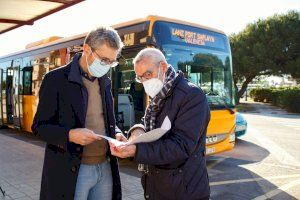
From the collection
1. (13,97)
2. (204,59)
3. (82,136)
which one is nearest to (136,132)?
(82,136)

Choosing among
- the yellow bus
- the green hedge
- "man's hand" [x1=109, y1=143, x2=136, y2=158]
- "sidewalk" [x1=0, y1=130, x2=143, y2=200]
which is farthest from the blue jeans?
the green hedge

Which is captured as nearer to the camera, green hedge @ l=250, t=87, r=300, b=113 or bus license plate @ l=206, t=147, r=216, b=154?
bus license plate @ l=206, t=147, r=216, b=154

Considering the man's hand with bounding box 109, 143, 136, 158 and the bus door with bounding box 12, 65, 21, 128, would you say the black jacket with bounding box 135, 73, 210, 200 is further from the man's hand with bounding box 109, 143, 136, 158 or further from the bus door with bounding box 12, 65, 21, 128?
the bus door with bounding box 12, 65, 21, 128

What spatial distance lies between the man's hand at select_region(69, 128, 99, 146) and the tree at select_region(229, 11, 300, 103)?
3091 cm

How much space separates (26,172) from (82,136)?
5123mm

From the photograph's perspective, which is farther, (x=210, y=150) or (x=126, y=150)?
(x=210, y=150)

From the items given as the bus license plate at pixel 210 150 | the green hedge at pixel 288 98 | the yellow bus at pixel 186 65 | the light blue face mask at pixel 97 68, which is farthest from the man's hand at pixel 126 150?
the green hedge at pixel 288 98

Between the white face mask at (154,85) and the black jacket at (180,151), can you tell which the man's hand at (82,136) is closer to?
the black jacket at (180,151)

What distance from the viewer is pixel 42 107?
8.29ft

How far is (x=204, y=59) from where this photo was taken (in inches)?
310

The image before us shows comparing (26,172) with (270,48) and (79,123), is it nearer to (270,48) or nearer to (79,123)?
(79,123)

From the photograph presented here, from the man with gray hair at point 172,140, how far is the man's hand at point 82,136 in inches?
5.9

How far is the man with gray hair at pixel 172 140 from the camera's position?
7.66ft

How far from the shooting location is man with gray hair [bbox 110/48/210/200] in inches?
91.9
